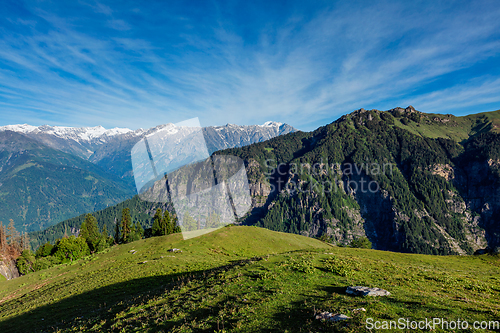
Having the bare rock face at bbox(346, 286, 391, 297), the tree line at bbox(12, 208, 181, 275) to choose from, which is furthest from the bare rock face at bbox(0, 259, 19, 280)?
the bare rock face at bbox(346, 286, 391, 297)

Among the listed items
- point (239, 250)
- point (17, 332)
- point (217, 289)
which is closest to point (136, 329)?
point (217, 289)

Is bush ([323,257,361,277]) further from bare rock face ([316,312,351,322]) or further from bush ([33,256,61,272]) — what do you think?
bush ([33,256,61,272])

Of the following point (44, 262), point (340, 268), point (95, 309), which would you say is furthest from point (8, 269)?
point (340, 268)

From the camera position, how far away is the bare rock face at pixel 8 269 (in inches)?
2405

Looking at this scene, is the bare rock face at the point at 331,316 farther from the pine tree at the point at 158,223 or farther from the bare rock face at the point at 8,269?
the bare rock face at the point at 8,269

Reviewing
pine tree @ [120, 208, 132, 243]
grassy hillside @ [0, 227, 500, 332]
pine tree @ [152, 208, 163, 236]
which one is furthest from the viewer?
pine tree @ [120, 208, 132, 243]

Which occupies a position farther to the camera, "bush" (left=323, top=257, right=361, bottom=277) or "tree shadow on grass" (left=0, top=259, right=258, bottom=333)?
"bush" (left=323, top=257, right=361, bottom=277)

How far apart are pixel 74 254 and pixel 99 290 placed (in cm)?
6027

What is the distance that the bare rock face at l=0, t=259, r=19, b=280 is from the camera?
6108 centimetres

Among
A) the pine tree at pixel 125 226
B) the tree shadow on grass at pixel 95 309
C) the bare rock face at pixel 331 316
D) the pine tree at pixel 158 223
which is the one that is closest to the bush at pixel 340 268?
the bare rock face at pixel 331 316

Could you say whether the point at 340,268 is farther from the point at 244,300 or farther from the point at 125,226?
the point at 125,226

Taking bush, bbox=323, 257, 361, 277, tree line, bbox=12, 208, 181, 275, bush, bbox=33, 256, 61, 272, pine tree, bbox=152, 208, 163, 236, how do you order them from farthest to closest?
pine tree, bbox=152, 208, 163, 236, tree line, bbox=12, 208, 181, 275, bush, bbox=33, 256, 61, 272, bush, bbox=323, 257, 361, 277

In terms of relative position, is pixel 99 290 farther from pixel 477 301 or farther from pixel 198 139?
pixel 477 301

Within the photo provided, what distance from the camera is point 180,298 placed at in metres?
18.7
